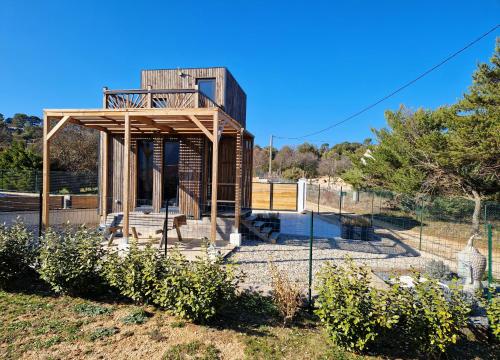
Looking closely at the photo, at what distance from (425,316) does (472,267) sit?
2.22 m

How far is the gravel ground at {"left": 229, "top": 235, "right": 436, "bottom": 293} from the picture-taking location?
6034 mm

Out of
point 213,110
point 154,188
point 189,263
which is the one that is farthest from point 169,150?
point 189,263

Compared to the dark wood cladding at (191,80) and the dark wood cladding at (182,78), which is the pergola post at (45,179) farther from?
the dark wood cladding at (182,78)

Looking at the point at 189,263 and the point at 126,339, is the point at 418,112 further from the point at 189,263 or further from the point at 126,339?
the point at 126,339

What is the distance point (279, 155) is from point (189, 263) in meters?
44.0

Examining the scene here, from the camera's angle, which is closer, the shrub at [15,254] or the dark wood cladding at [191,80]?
the shrub at [15,254]

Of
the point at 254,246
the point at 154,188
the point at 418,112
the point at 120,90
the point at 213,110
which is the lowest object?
the point at 254,246

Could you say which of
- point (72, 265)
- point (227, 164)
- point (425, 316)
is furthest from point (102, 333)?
point (227, 164)

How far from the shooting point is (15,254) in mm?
4734

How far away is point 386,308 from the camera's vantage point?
127 inches

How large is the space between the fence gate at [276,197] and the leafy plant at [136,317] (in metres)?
14.5

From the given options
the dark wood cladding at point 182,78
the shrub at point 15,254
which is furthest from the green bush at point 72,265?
the dark wood cladding at point 182,78

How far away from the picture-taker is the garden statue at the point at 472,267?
4.57 m

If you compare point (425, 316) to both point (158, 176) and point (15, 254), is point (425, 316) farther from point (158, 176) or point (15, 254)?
point (158, 176)
